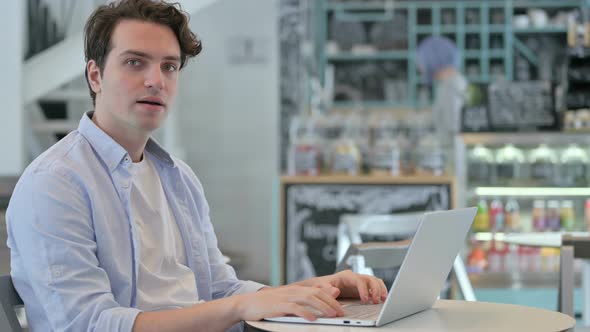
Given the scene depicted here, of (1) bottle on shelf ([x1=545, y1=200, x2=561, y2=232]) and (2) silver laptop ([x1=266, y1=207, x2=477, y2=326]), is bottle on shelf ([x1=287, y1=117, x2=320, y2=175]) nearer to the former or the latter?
(1) bottle on shelf ([x1=545, y1=200, x2=561, y2=232])

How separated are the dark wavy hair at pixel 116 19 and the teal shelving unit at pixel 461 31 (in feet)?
29.0

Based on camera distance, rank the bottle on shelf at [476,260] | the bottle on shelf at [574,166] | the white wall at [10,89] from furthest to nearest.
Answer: the bottle on shelf at [476,260] < the bottle on shelf at [574,166] < the white wall at [10,89]

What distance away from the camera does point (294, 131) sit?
21.1 ft

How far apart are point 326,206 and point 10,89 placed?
206 centimetres

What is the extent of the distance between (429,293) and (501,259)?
15.3 ft

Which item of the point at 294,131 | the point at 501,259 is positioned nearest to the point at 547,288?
the point at 501,259

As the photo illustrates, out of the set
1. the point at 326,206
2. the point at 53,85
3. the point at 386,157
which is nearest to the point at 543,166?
the point at 386,157

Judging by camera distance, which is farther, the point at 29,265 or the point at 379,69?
the point at 379,69

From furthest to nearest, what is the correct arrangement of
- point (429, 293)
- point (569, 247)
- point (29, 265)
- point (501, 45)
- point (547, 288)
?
point (501, 45) → point (547, 288) → point (569, 247) → point (429, 293) → point (29, 265)

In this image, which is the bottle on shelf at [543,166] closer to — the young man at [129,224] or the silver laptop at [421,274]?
the young man at [129,224]

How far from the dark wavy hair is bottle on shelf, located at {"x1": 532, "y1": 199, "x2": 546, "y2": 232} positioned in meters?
4.59

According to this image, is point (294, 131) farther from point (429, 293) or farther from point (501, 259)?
point (429, 293)

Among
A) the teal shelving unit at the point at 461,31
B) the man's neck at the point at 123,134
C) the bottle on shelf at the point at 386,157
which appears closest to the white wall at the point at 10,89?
the bottle on shelf at the point at 386,157

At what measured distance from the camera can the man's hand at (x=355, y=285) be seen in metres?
1.81
